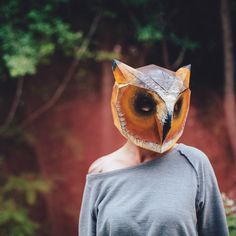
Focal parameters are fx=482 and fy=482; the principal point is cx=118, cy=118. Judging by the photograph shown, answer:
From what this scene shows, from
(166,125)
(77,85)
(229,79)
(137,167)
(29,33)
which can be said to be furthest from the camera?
(77,85)

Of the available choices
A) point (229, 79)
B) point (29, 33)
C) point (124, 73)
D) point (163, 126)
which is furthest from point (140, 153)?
point (229, 79)

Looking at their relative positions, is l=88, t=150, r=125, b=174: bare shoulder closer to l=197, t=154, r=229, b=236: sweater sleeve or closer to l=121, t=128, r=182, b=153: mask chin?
l=121, t=128, r=182, b=153: mask chin

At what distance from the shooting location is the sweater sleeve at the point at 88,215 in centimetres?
178

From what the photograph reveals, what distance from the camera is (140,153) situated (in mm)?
1772

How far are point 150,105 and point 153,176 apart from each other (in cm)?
26

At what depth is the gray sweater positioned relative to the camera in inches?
64.8

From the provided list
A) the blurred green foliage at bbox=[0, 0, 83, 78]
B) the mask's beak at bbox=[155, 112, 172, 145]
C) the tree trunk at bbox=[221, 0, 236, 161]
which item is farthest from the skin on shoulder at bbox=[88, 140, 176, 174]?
the tree trunk at bbox=[221, 0, 236, 161]

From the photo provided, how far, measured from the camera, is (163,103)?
5.35 feet

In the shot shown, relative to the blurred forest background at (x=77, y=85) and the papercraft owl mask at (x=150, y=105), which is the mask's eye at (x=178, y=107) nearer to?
the papercraft owl mask at (x=150, y=105)

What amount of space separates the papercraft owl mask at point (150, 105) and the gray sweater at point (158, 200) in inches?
3.9

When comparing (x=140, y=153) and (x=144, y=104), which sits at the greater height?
(x=144, y=104)

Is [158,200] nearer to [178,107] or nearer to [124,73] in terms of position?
[178,107]

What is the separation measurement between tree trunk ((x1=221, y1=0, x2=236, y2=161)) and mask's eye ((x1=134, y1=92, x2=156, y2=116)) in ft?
8.95

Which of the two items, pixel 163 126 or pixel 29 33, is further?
pixel 29 33
